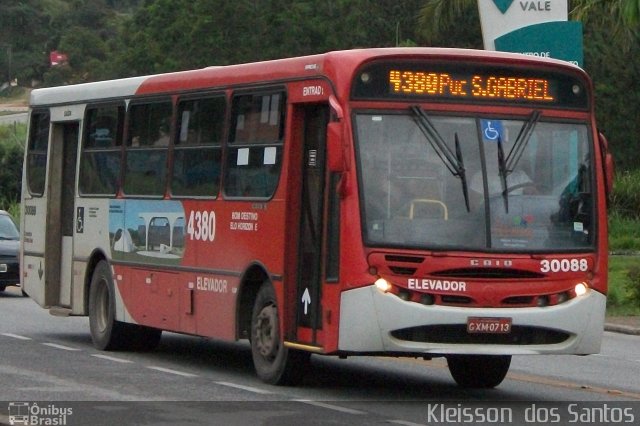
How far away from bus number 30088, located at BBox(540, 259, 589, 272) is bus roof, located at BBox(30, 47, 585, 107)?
66.0 inches

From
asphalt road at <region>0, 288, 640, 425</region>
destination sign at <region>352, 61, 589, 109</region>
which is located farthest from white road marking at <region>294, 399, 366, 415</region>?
destination sign at <region>352, 61, 589, 109</region>

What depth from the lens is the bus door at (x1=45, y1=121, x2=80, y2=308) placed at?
1977cm

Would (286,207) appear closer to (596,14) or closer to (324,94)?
(324,94)

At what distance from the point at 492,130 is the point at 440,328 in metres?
1.73

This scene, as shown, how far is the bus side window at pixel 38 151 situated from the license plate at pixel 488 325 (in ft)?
27.5

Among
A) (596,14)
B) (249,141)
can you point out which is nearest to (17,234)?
(596,14)

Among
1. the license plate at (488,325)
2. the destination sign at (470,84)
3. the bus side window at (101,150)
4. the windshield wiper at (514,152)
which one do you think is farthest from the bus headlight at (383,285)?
the bus side window at (101,150)

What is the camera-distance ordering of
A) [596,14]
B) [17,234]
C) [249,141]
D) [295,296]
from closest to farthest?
[295,296] → [249,141] → [17,234] → [596,14]

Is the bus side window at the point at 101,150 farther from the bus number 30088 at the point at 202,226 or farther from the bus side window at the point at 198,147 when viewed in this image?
the bus number 30088 at the point at 202,226

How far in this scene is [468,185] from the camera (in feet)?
44.0

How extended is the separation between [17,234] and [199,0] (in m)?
47.2

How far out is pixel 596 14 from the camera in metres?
35.8

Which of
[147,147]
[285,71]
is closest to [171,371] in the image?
[147,147]

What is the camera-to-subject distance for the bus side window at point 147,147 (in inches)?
675
